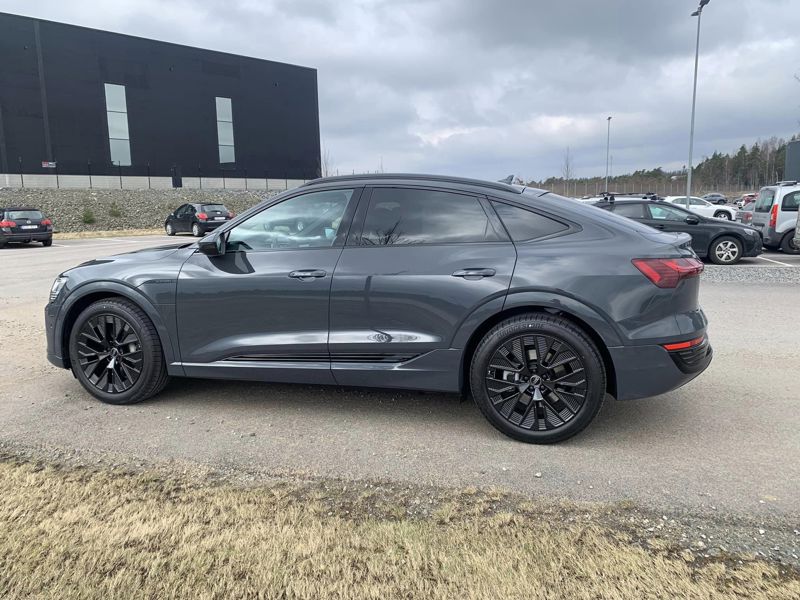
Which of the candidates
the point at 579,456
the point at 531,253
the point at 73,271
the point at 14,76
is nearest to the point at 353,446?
the point at 579,456

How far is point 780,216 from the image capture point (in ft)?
46.6

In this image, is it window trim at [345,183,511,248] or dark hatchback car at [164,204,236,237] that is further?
dark hatchback car at [164,204,236,237]

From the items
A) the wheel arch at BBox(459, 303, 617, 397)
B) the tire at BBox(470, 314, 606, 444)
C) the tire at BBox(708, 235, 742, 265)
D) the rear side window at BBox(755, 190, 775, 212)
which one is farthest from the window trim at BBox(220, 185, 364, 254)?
the rear side window at BBox(755, 190, 775, 212)

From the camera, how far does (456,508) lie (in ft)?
9.34

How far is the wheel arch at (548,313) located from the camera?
3.48 meters

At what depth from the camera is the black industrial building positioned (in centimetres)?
3834

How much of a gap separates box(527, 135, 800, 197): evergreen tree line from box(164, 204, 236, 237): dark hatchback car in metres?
54.6

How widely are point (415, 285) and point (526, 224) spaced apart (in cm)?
83

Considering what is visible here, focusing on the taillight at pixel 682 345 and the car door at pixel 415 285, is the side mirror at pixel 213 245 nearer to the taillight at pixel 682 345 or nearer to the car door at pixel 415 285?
the car door at pixel 415 285

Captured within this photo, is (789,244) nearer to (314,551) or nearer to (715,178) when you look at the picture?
(314,551)

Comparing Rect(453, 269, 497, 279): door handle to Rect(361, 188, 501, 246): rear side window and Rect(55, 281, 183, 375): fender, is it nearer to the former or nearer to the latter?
Rect(361, 188, 501, 246): rear side window

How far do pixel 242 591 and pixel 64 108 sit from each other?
152 feet

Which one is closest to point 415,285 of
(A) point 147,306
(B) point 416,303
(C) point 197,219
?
(B) point 416,303

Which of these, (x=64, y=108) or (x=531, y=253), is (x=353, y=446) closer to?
(x=531, y=253)
